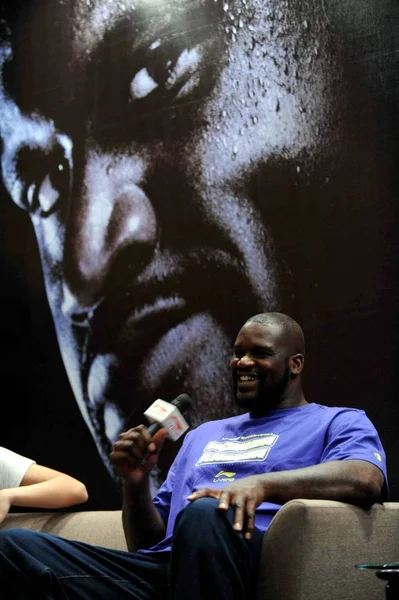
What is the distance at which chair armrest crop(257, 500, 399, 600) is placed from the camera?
1.73m

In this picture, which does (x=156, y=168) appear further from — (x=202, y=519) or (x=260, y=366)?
(x=202, y=519)

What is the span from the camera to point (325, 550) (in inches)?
69.9

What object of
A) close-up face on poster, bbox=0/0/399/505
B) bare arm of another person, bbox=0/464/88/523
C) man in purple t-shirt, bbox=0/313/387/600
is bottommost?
bare arm of another person, bbox=0/464/88/523

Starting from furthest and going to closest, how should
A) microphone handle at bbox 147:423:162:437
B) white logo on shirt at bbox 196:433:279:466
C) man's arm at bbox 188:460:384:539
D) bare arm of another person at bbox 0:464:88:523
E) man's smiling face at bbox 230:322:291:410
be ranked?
bare arm of another person at bbox 0:464:88:523
man's smiling face at bbox 230:322:291:410
white logo on shirt at bbox 196:433:279:466
microphone handle at bbox 147:423:162:437
man's arm at bbox 188:460:384:539

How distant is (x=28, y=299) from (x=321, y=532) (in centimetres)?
201

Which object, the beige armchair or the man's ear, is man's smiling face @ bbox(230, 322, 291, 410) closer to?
the man's ear

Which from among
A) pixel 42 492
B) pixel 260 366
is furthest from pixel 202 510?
pixel 42 492

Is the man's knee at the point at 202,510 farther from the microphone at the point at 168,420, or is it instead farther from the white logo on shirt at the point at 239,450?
the white logo on shirt at the point at 239,450

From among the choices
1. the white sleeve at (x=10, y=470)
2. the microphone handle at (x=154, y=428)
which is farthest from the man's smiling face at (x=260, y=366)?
the white sleeve at (x=10, y=470)

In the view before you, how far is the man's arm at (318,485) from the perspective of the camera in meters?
1.79

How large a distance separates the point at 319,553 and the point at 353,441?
0.36m

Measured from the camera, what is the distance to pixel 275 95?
2.92 metres

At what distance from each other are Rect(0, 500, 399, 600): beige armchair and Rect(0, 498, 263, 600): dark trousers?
5 centimetres

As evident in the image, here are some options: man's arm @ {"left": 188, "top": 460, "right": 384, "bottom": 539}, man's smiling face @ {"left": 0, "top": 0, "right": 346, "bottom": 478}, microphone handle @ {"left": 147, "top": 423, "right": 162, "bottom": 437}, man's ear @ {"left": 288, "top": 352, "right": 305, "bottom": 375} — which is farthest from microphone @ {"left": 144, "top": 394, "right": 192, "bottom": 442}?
man's smiling face @ {"left": 0, "top": 0, "right": 346, "bottom": 478}
